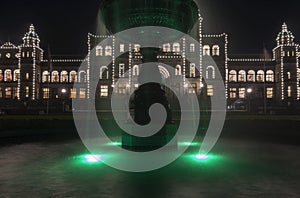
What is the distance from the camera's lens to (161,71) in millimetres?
61938

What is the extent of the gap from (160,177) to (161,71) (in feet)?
179

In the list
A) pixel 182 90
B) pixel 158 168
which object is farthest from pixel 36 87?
pixel 158 168

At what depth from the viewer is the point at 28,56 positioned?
65.8 meters

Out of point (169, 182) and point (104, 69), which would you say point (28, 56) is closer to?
point (104, 69)

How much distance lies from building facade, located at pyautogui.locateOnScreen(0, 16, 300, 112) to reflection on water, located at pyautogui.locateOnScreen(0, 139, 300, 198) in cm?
4931

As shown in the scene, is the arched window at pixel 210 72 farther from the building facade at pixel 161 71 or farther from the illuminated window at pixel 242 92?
the illuminated window at pixel 242 92

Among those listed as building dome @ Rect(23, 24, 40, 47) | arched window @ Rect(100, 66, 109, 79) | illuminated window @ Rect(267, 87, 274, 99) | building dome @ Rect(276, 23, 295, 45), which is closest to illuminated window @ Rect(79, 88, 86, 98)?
arched window @ Rect(100, 66, 109, 79)

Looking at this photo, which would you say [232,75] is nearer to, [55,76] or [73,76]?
[73,76]

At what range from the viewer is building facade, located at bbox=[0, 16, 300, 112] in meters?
61.9

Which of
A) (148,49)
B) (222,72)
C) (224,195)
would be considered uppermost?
(222,72)

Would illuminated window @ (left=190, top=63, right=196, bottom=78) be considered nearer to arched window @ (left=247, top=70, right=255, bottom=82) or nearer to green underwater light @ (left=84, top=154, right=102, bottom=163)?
arched window @ (left=247, top=70, right=255, bottom=82)

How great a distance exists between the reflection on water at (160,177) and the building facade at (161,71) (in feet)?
162

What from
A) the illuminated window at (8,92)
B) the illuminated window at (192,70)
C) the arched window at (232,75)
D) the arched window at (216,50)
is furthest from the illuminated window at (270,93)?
the illuminated window at (8,92)

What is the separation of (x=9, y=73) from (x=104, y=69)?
1947 cm
